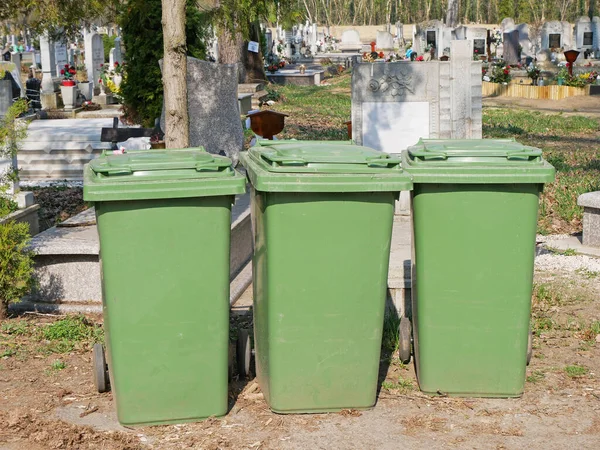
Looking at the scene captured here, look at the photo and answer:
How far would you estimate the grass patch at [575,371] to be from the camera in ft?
16.6

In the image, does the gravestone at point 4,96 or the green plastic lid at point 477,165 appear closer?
the green plastic lid at point 477,165

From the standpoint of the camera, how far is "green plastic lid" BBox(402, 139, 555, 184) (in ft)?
14.7

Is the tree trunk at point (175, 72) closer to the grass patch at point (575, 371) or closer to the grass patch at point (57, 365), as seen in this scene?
the grass patch at point (57, 365)

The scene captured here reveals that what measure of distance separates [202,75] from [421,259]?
6.59 metres

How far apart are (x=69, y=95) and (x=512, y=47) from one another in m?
18.0

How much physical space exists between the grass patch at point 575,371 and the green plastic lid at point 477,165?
4.09 ft

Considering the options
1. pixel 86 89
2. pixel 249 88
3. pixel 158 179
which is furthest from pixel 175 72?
pixel 249 88

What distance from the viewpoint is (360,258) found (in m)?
4.42

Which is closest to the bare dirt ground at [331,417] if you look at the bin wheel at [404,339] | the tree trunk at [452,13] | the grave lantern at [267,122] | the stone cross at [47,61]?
the bin wheel at [404,339]

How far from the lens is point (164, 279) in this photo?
14.0 feet

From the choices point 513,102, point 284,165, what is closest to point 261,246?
point 284,165

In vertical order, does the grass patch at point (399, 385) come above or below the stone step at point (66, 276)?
below

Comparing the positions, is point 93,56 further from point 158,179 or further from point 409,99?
point 158,179

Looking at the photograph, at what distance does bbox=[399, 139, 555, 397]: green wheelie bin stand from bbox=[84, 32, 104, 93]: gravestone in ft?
57.9
